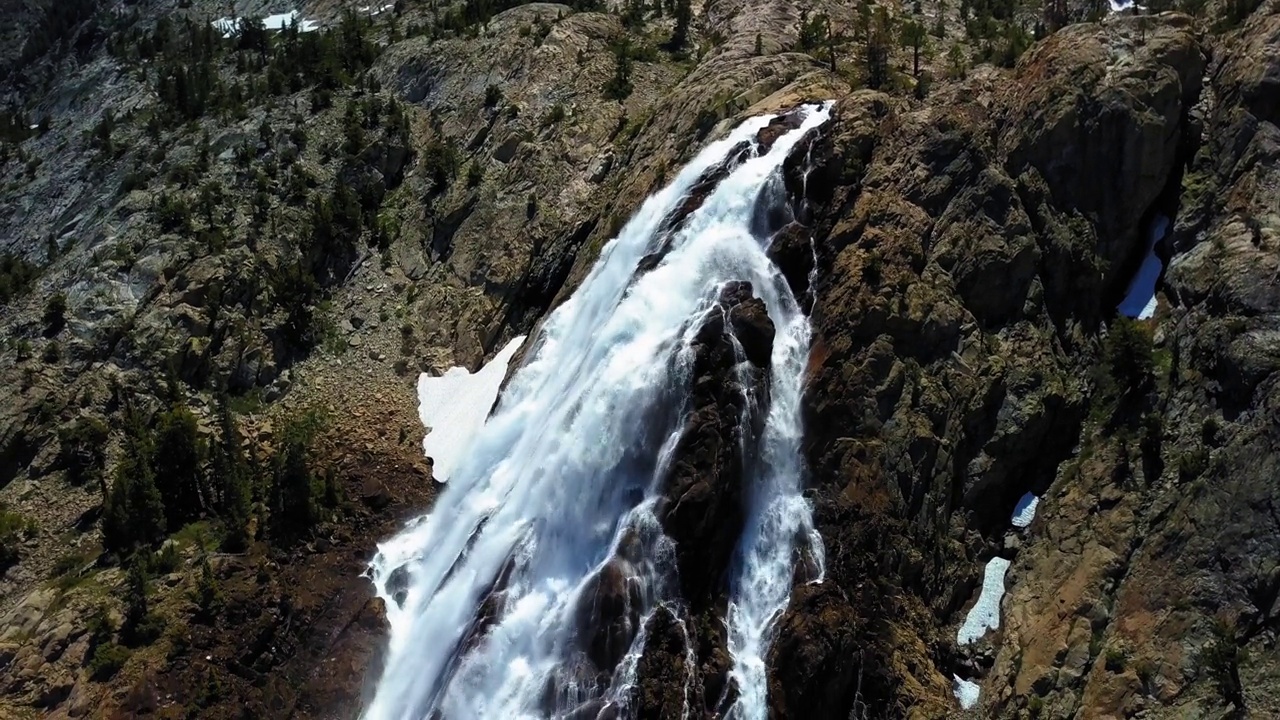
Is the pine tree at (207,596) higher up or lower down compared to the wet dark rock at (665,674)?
higher up

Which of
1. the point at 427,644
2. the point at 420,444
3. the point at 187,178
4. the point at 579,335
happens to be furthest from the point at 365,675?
the point at 187,178

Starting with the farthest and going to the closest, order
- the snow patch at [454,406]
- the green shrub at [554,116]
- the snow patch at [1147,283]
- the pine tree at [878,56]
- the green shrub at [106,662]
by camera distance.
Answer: the green shrub at [554,116] → the pine tree at [878,56] → the snow patch at [454,406] → the snow patch at [1147,283] → the green shrub at [106,662]

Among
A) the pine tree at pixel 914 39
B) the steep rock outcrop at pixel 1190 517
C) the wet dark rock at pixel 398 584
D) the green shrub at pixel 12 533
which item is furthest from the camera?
the pine tree at pixel 914 39

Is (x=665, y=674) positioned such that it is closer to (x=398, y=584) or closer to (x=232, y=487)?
(x=398, y=584)

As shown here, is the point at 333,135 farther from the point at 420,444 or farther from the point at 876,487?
the point at 876,487

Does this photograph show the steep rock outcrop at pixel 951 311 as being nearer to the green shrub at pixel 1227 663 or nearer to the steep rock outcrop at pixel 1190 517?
the steep rock outcrop at pixel 1190 517

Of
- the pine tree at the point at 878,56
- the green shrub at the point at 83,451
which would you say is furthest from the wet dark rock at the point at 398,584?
the pine tree at the point at 878,56
